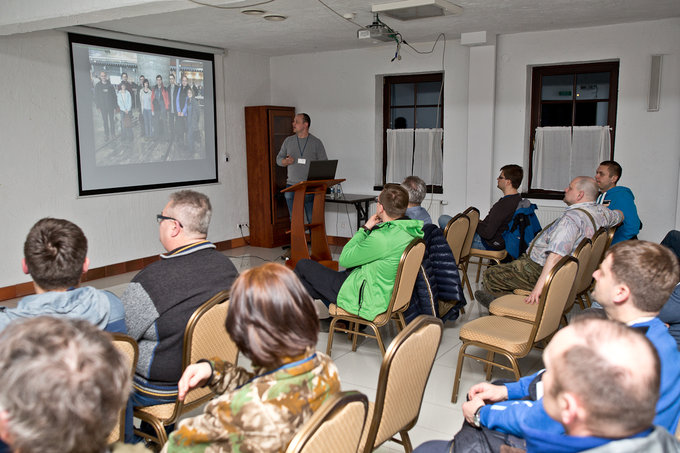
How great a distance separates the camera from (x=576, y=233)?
355cm

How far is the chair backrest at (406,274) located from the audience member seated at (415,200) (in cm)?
66

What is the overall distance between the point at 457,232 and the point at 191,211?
8.34ft

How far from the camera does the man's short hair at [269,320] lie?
53.8 inches

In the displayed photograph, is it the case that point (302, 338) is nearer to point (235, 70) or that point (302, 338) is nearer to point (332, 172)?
point (332, 172)

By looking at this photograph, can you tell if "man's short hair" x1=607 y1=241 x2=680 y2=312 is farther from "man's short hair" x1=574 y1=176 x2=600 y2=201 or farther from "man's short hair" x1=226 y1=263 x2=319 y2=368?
"man's short hair" x1=574 y1=176 x2=600 y2=201

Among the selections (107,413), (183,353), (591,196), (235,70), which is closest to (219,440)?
(107,413)

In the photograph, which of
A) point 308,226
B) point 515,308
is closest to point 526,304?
point 515,308

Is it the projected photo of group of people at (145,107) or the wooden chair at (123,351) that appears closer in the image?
the wooden chair at (123,351)

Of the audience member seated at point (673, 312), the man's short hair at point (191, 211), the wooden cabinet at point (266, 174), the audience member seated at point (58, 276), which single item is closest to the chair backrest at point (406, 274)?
the man's short hair at point (191, 211)

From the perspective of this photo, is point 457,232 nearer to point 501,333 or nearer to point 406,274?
point 406,274

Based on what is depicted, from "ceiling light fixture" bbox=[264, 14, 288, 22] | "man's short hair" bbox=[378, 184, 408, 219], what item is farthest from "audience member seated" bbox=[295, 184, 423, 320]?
"ceiling light fixture" bbox=[264, 14, 288, 22]

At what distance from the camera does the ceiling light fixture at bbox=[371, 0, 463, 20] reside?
4.48 metres

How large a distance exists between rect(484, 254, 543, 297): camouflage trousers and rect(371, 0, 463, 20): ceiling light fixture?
6.92ft

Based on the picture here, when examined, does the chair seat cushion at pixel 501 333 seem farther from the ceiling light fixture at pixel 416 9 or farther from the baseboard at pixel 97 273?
the baseboard at pixel 97 273
